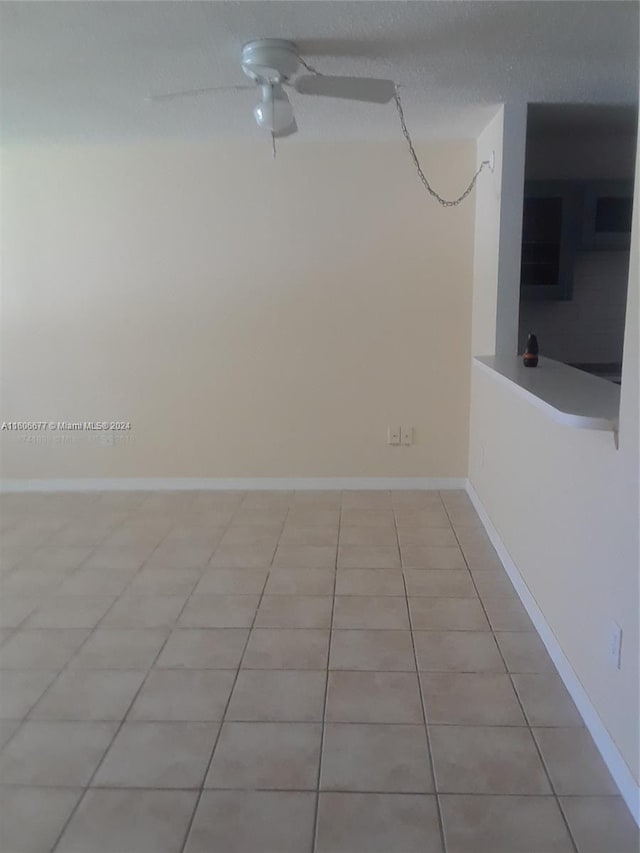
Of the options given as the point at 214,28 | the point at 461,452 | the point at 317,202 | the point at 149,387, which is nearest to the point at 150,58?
the point at 214,28

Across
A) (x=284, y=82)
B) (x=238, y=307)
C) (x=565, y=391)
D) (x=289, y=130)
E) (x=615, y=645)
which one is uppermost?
(x=284, y=82)

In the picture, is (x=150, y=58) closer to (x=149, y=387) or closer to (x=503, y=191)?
(x=503, y=191)

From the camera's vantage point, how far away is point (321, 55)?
2523mm

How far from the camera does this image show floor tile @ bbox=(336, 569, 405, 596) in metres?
2.91

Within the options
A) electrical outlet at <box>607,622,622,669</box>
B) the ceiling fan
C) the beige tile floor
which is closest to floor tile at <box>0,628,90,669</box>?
the beige tile floor

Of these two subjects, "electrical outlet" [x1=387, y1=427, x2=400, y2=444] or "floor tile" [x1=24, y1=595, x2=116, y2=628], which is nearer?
"floor tile" [x1=24, y1=595, x2=116, y2=628]

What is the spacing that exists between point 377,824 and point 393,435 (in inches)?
112

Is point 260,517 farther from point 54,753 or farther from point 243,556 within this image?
point 54,753

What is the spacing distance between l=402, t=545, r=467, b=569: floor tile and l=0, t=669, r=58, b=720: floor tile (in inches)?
65.5

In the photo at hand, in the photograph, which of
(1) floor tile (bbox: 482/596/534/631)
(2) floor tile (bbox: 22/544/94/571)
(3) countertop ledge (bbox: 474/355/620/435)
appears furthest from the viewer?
(2) floor tile (bbox: 22/544/94/571)

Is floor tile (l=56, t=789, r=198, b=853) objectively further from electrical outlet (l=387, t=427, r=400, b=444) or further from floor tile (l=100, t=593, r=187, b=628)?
electrical outlet (l=387, t=427, r=400, b=444)

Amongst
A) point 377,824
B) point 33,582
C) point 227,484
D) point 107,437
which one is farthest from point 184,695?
point 107,437

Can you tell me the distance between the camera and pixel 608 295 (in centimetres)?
440

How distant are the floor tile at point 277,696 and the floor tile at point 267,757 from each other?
0.04 m
